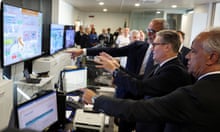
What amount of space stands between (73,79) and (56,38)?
2922mm

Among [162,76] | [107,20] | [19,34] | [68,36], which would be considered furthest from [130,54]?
[107,20]

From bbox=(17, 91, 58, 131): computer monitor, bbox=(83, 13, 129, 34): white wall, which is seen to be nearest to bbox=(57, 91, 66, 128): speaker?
bbox=(17, 91, 58, 131): computer monitor

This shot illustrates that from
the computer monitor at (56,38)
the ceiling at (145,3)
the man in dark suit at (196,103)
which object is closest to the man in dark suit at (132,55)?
the man in dark suit at (196,103)

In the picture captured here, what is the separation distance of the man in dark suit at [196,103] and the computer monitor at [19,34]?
2300mm

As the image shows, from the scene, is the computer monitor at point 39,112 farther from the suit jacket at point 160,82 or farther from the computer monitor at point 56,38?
the computer monitor at point 56,38

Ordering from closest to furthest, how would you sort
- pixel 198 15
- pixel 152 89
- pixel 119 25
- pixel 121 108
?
pixel 121 108 → pixel 152 89 → pixel 198 15 → pixel 119 25

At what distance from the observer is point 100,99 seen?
46.5 inches

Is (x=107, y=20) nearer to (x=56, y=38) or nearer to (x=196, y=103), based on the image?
(x=56, y=38)

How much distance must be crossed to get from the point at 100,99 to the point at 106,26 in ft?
44.0

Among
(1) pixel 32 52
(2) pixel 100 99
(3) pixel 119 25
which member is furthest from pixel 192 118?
(3) pixel 119 25

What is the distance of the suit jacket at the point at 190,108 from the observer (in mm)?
930

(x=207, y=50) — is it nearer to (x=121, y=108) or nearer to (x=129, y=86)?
(x=121, y=108)

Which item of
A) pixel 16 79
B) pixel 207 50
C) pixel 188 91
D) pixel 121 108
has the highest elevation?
pixel 207 50

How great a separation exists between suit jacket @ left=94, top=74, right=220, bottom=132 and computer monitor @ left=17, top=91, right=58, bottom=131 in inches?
29.7
